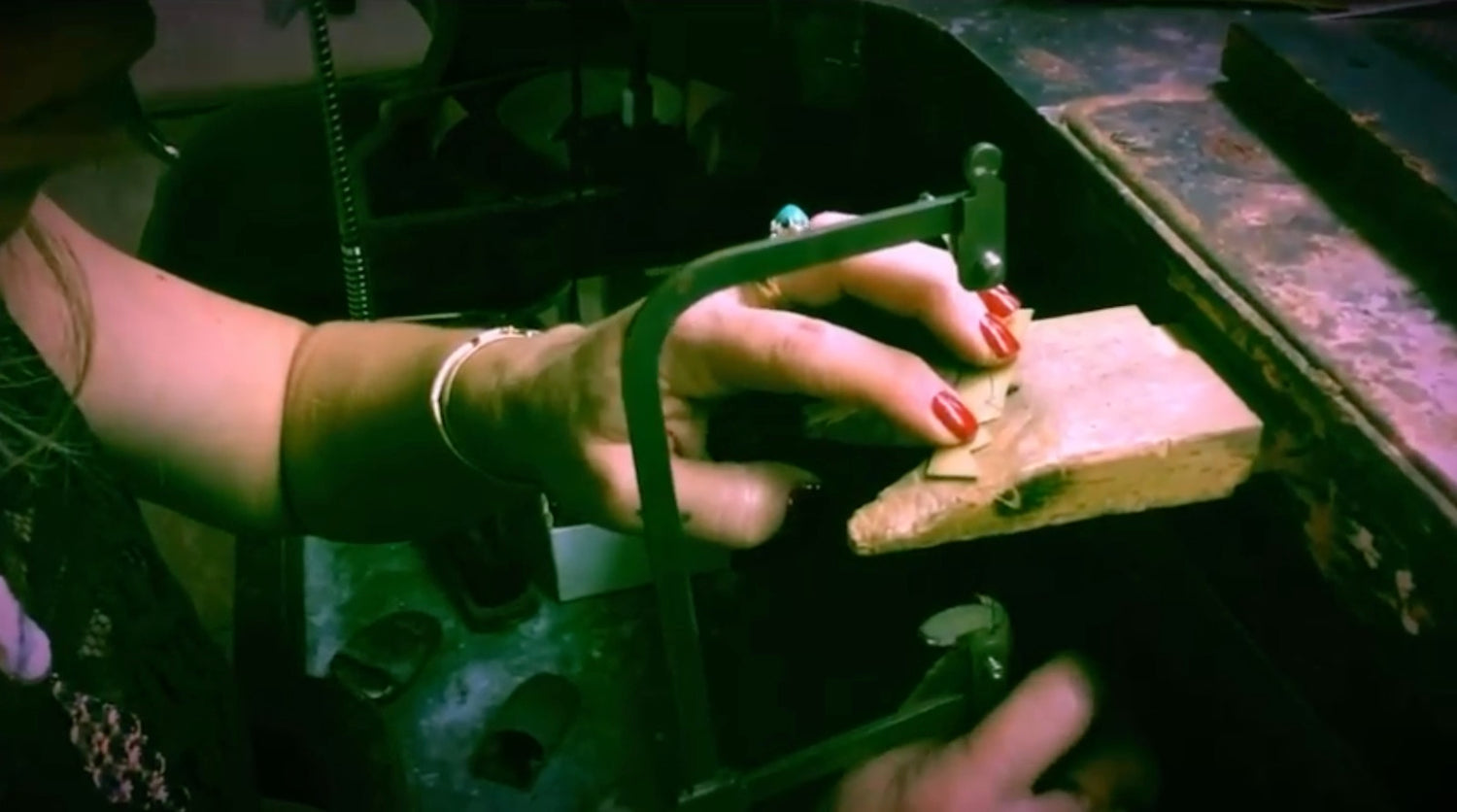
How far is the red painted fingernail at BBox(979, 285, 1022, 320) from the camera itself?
0.47 meters

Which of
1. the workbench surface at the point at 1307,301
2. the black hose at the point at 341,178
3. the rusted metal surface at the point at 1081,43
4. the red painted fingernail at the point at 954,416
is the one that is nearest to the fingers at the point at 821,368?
the red painted fingernail at the point at 954,416

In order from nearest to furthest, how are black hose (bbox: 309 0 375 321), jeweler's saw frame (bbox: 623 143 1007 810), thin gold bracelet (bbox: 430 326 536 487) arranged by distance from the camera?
jeweler's saw frame (bbox: 623 143 1007 810)
thin gold bracelet (bbox: 430 326 536 487)
black hose (bbox: 309 0 375 321)

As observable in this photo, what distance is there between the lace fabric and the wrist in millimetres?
155

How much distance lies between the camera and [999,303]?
0.48 m

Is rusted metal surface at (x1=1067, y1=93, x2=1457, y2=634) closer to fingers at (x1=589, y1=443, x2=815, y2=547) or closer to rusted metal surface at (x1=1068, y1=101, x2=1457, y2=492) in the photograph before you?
rusted metal surface at (x1=1068, y1=101, x2=1457, y2=492)

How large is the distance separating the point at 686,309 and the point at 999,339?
0.40 feet

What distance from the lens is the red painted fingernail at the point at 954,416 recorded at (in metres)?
0.43

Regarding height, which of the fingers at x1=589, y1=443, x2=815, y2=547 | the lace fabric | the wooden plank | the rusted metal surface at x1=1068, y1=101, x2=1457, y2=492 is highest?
the rusted metal surface at x1=1068, y1=101, x2=1457, y2=492

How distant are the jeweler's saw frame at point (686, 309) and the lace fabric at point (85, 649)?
0.84 ft

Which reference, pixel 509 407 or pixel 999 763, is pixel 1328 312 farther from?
pixel 509 407

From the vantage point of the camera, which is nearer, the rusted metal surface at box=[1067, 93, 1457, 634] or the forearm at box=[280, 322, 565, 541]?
the rusted metal surface at box=[1067, 93, 1457, 634]

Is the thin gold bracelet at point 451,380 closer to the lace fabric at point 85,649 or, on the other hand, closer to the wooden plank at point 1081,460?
the lace fabric at point 85,649

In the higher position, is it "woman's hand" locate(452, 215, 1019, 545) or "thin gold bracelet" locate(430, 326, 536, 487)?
"woman's hand" locate(452, 215, 1019, 545)

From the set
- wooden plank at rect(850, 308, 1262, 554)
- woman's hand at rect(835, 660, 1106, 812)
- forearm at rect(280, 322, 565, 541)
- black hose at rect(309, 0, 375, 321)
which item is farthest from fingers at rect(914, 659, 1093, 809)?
black hose at rect(309, 0, 375, 321)
